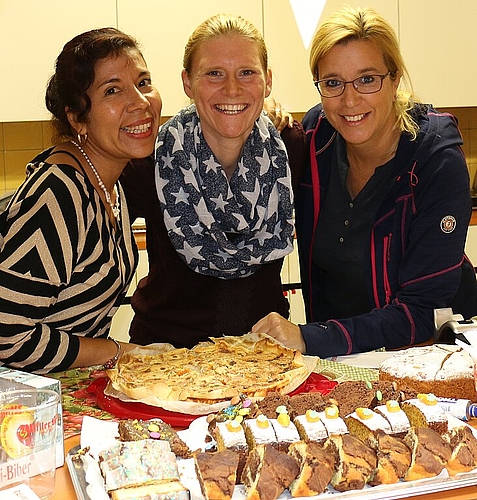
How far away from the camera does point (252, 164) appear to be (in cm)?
210

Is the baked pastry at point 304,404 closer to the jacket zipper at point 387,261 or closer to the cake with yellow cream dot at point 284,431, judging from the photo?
the cake with yellow cream dot at point 284,431

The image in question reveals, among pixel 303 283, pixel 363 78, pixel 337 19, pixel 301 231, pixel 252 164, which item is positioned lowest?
pixel 303 283

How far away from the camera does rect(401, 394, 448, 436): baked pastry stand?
43.5 inches

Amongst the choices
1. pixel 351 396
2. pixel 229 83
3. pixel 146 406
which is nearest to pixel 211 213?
pixel 229 83

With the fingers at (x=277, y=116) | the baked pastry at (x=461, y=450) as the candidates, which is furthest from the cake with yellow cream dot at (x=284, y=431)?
the fingers at (x=277, y=116)

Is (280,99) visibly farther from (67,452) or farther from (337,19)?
(67,452)

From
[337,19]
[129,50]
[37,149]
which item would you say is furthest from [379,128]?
[37,149]

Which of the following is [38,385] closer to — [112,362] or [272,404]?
[272,404]

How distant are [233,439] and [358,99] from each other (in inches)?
45.3

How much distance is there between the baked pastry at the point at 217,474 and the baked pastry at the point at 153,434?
0.09 metres

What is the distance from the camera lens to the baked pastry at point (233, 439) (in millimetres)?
1016

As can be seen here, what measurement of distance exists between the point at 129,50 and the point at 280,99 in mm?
2017

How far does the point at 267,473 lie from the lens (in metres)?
0.96

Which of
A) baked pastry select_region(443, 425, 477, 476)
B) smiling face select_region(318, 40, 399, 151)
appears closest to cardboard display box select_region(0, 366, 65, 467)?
baked pastry select_region(443, 425, 477, 476)
